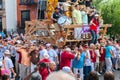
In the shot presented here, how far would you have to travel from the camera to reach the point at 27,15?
44.6m

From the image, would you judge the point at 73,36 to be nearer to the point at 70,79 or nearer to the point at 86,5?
the point at 86,5

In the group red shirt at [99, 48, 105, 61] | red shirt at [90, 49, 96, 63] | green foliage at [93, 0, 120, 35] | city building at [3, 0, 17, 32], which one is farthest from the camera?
city building at [3, 0, 17, 32]

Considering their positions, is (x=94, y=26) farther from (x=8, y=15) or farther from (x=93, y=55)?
(x=8, y=15)

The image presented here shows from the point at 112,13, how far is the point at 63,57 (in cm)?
2032

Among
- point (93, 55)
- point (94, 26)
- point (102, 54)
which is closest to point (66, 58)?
point (93, 55)

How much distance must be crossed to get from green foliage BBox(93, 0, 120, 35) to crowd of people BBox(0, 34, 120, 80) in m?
13.3

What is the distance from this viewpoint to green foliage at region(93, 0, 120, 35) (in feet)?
101

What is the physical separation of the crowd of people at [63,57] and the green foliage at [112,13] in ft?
43.5

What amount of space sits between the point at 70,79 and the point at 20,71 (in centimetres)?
1056

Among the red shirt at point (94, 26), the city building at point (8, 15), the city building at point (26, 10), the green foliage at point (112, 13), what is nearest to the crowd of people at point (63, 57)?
the red shirt at point (94, 26)

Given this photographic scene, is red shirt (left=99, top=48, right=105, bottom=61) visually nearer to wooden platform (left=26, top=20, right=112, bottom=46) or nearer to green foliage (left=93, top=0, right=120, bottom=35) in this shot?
wooden platform (left=26, top=20, right=112, bottom=46)

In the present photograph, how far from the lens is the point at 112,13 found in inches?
1276

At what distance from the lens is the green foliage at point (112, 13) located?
30920 mm

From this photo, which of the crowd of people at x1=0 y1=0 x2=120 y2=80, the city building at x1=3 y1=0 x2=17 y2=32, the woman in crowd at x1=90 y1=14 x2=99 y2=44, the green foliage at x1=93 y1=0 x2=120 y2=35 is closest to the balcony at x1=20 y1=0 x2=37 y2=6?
the city building at x1=3 y1=0 x2=17 y2=32
